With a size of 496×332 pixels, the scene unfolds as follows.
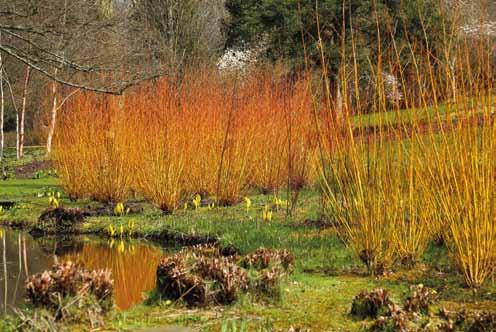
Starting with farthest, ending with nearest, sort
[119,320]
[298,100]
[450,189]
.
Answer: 1. [298,100]
2. [450,189]
3. [119,320]

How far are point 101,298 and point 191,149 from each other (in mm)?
5532

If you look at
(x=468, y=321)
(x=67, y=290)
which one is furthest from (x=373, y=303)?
(x=67, y=290)

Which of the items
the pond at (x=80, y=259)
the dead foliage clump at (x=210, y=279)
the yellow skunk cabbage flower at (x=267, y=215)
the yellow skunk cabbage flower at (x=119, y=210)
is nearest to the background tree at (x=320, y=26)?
the yellow skunk cabbage flower at (x=119, y=210)

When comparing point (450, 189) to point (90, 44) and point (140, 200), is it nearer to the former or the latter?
point (140, 200)

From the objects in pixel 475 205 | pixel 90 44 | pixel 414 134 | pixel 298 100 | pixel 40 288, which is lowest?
pixel 40 288

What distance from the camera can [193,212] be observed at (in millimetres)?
9820

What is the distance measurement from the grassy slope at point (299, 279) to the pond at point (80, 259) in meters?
0.62

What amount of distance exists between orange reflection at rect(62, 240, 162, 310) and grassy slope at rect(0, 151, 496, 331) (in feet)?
2.15

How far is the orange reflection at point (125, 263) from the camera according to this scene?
244 inches

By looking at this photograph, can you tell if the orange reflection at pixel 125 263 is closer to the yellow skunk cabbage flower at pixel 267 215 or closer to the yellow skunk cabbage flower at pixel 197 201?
the yellow skunk cabbage flower at pixel 267 215

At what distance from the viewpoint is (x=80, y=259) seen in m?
7.70

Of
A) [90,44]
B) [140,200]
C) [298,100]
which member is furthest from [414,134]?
[90,44]

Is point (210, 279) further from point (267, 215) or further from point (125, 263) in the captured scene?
point (267, 215)

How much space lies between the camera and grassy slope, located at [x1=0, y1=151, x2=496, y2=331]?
464 centimetres
